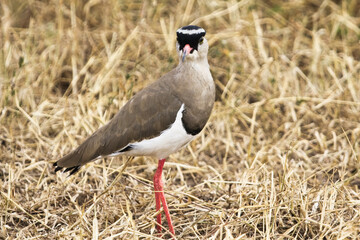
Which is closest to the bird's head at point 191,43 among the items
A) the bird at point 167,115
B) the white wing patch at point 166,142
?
the bird at point 167,115

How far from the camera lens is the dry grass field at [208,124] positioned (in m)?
3.73

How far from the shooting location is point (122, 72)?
18.1 ft

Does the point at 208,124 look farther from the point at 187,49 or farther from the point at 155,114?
the point at 187,49

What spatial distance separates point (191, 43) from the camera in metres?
3.61

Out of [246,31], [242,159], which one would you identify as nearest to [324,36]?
[246,31]

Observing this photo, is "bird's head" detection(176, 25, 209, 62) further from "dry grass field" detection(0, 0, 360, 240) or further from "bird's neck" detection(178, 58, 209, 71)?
"dry grass field" detection(0, 0, 360, 240)

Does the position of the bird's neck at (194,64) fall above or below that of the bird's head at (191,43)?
below

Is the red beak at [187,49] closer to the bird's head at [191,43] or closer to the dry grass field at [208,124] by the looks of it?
the bird's head at [191,43]

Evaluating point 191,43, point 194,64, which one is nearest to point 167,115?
point 194,64

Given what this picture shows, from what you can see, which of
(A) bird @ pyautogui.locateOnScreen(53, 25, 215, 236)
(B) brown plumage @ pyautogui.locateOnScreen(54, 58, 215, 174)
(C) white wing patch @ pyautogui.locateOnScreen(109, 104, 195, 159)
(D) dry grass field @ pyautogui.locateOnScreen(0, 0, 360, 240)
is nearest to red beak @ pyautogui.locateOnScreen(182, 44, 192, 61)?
(A) bird @ pyautogui.locateOnScreen(53, 25, 215, 236)

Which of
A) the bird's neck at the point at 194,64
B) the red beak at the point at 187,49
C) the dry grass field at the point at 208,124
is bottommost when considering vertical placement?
the dry grass field at the point at 208,124

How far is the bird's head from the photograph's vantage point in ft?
11.8

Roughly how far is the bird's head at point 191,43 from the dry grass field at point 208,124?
2.78ft

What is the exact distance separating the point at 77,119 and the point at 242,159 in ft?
4.61
